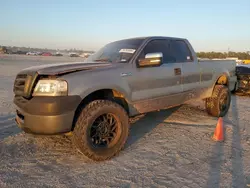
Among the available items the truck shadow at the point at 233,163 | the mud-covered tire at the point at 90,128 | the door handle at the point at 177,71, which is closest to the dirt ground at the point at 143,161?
the truck shadow at the point at 233,163

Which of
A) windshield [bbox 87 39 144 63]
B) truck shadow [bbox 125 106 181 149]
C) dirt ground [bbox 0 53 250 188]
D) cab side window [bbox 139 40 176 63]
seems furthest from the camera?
truck shadow [bbox 125 106 181 149]

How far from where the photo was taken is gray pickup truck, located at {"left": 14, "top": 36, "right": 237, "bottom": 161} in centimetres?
349

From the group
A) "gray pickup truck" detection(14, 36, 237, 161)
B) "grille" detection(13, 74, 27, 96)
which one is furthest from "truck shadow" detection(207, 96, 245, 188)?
"grille" detection(13, 74, 27, 96)

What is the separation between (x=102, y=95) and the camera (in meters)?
4.31

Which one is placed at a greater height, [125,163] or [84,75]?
[84,75]

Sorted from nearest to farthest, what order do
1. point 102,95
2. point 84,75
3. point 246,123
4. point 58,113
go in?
1. point 58,113
2. point 84,75
3. point 102,95
4. point 246,123

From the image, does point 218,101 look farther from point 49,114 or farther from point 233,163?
point 49,114

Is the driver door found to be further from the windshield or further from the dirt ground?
the dirt ground

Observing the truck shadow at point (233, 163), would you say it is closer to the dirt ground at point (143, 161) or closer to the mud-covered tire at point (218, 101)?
the dirt ground at point (143, 161)

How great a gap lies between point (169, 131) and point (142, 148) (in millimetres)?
1198

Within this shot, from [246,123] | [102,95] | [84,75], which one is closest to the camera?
[84,75]

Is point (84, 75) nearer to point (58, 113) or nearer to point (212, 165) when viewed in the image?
point (58, 113)

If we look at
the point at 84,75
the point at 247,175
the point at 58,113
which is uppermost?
the point at 84,75

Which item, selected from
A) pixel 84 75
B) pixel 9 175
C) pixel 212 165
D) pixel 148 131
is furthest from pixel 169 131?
pixel 9 175
